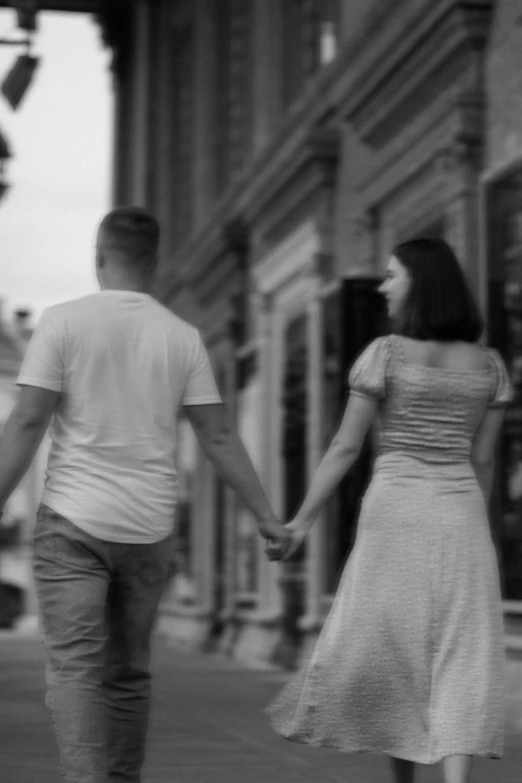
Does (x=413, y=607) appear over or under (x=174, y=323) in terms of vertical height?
under

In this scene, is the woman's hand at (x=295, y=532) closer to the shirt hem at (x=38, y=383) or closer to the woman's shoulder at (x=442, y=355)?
the woman's shoulder at (x=442, y=355)

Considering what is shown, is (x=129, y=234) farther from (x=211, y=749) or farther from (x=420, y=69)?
(x=420, y=69)

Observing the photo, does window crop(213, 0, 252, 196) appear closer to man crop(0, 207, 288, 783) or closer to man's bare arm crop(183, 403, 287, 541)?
man's bare arm crop(183, 403, 287, 541)

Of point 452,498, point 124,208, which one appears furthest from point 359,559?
point 124,208

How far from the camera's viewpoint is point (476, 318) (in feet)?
16.8

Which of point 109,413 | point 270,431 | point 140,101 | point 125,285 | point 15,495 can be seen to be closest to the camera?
point 109,413

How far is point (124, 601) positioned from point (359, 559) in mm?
710

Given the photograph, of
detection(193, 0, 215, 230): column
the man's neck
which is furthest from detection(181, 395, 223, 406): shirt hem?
detection(193, 0, 215, 230): column

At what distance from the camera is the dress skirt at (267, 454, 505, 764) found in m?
4.92

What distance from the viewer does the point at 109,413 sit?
4672 millimetres

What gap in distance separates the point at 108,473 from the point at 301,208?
397 inches

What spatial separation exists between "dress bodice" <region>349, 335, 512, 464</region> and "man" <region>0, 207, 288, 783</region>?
22.9 inches

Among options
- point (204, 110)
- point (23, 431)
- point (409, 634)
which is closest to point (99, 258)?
point (23, 431)

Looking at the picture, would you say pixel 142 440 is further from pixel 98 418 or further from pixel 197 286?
pixel 197 286
